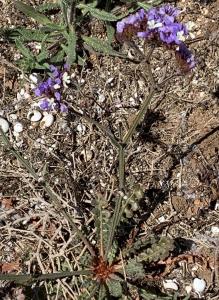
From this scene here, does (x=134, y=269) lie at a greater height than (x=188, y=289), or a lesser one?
greater

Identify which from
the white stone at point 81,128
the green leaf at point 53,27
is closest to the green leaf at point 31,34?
the green leaf at point 53,27

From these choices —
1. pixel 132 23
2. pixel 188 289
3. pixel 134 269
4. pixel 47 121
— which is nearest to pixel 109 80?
pixel 47 121

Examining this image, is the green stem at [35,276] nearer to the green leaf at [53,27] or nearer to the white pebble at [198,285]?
the white pebble at [198,285]

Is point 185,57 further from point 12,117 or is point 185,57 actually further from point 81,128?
point 12,117

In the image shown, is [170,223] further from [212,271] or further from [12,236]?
[12,236]

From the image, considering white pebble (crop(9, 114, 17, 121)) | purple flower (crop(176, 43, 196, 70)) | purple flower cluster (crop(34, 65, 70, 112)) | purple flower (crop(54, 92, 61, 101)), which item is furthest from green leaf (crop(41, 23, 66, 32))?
purple flower (crop(176, 43, 196, 70))

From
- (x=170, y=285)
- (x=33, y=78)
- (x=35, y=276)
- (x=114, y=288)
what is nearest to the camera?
(x=35, y=276)
